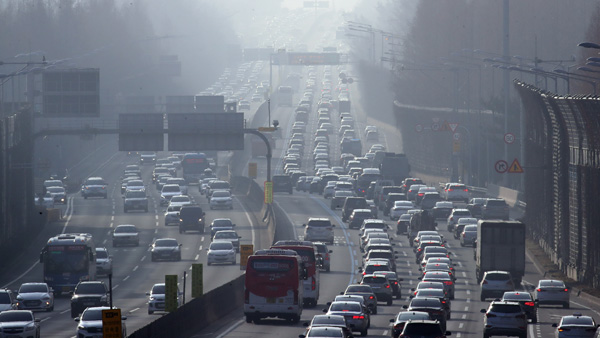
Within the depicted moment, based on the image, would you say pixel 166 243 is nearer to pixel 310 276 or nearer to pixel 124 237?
pixel 124 237

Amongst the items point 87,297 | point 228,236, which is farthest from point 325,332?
point 228,236

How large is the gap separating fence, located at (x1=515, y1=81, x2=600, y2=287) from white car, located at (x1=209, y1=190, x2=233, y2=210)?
1027 inches

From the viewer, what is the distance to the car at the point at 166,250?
72.2 metres

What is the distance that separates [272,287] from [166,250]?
97.5 feet

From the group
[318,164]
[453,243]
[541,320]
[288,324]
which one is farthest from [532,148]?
[318,164]

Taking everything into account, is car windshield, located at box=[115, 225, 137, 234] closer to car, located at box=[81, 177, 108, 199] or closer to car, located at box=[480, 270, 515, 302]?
car, located at box=[480, 270, 515, 302]

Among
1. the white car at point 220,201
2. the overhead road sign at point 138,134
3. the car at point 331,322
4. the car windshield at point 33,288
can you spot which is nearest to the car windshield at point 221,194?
the white car at point 220,201

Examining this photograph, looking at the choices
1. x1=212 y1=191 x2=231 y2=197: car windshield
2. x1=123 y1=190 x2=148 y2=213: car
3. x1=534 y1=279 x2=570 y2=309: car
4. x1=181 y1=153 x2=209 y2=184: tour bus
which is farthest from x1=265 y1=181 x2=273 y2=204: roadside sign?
x1=181 y1=153 x2=209 y2=184: tour bus

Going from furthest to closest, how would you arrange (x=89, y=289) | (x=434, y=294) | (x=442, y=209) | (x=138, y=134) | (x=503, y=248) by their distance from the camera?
1. (x=442, y=209)
2. (x=138, y=134)
3. (x=503, y=248)
4. (x=89, y=289)
5. (x=434, y=294)

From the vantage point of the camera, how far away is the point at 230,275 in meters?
65.0

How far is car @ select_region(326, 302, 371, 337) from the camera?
3981cm

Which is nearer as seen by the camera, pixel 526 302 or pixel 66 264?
pixel 526 302

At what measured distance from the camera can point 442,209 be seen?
299ft

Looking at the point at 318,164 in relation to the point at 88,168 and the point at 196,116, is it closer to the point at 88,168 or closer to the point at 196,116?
the point at 88,168
